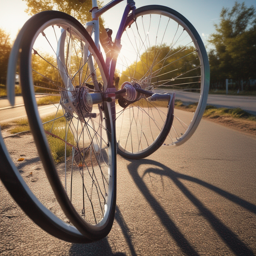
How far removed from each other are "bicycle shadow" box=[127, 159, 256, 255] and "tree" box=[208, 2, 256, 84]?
32.5 meters

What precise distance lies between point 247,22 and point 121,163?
3855 centimetres

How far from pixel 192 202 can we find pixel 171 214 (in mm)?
285

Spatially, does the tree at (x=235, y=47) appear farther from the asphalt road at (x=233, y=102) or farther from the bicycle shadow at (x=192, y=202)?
the bicycle shadow at (x=192, y=202)

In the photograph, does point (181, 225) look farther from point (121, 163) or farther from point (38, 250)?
point (121, 163)

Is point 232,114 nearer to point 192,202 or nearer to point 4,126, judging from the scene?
point 192,202

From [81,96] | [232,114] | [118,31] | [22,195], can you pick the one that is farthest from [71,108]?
[232,114]

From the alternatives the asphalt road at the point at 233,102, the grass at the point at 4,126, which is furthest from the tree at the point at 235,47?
the grass at the point at 4,126

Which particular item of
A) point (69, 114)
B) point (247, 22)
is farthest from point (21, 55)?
point (247, 22)

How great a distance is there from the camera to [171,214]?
1.75m

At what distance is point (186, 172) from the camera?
8.48 feet

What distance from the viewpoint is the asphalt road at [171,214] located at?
1403 millimetres

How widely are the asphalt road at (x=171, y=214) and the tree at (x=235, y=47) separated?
105ft

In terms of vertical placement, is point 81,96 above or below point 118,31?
below

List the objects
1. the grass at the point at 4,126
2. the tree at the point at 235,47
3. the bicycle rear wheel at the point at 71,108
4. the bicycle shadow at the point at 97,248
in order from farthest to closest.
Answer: the tree at the point at 235,47, the grass at the point at 4,126, the bicycle shadow at the point at 97,248, the bicycle rear wheel at the point at 71,108
